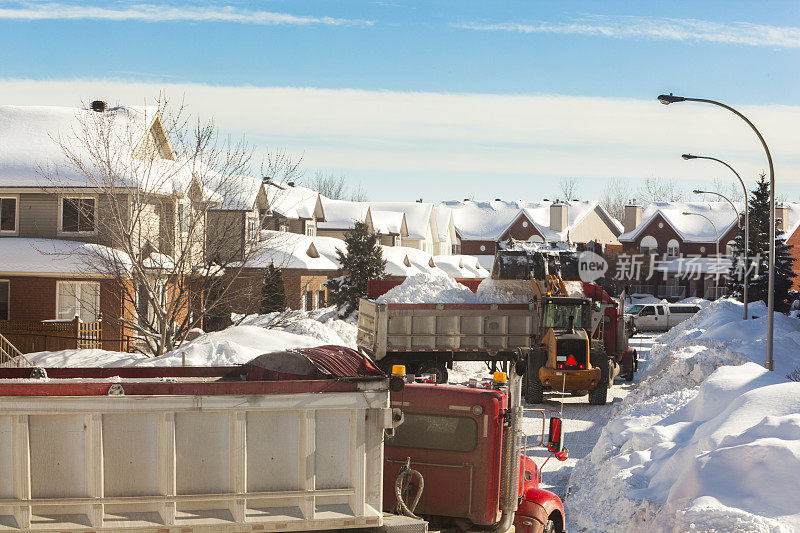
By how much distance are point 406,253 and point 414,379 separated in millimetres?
54725

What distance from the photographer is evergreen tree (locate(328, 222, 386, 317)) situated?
151ft

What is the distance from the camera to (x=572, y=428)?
20016mm

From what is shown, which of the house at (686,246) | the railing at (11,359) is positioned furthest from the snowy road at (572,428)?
the house at (686,246)

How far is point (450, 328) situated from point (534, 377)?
8.54 ft

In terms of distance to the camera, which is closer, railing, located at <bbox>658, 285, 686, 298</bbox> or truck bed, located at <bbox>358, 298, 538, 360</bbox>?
truck bed, located at <bbox>358, 298, 538, 360</bbox>

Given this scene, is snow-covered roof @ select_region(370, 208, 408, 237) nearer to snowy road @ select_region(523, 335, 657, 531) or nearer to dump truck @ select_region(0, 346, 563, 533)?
snowy road @ select_region(523, 335, 657, 531)

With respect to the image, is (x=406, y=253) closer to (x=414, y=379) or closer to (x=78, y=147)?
(x=78, y=147)

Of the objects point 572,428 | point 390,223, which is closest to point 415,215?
point 390,223

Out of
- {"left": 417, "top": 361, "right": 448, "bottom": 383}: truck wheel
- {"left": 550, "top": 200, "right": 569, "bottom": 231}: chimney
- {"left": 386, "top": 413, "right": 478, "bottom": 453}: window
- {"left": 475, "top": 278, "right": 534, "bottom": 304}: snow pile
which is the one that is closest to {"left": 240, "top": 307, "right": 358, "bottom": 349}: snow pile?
{"left": 475, "top": 278, "right": 534, "bottom": 304}: snow pile

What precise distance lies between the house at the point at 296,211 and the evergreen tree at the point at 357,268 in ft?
28.8

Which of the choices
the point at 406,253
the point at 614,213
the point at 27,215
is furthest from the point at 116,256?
the point at 614,213

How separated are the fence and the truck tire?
1334 centimetres

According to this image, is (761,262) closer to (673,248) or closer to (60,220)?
(673,248)

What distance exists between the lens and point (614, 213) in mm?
140125
